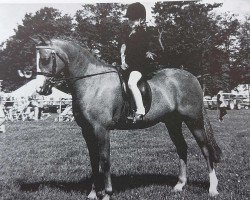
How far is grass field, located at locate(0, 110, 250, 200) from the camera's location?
20.2 ft

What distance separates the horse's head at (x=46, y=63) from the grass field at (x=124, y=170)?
1.71 metres

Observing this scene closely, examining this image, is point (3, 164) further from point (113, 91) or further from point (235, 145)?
point (235, 145)

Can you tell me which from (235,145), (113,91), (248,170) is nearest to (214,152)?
(248,170)

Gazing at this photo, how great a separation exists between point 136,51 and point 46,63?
1487 millimetres

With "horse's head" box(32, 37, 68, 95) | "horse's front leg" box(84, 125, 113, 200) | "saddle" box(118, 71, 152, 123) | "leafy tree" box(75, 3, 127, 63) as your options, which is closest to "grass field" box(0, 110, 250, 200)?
"horse's front leg" box(84, 125, 113, 200)

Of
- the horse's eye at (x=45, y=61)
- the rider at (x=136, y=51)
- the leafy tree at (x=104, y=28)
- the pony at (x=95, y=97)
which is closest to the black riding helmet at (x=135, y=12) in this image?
the rider at (x=136, y=51)

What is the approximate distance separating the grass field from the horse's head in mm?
1715

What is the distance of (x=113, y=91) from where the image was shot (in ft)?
20.1

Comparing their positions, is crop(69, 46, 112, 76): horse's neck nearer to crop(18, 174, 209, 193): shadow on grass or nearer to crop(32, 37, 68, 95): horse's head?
crop(32, 37, 68, 95): horse's head

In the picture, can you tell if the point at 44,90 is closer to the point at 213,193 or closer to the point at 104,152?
the point at 104,152

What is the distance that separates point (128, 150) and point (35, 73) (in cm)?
514

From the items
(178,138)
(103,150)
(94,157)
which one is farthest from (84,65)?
(178,138)

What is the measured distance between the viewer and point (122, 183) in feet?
22.5

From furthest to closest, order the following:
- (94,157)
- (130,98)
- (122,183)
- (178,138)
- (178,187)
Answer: (178,138) < (122,183) < (178,187) < (130,98) < (94,157)
